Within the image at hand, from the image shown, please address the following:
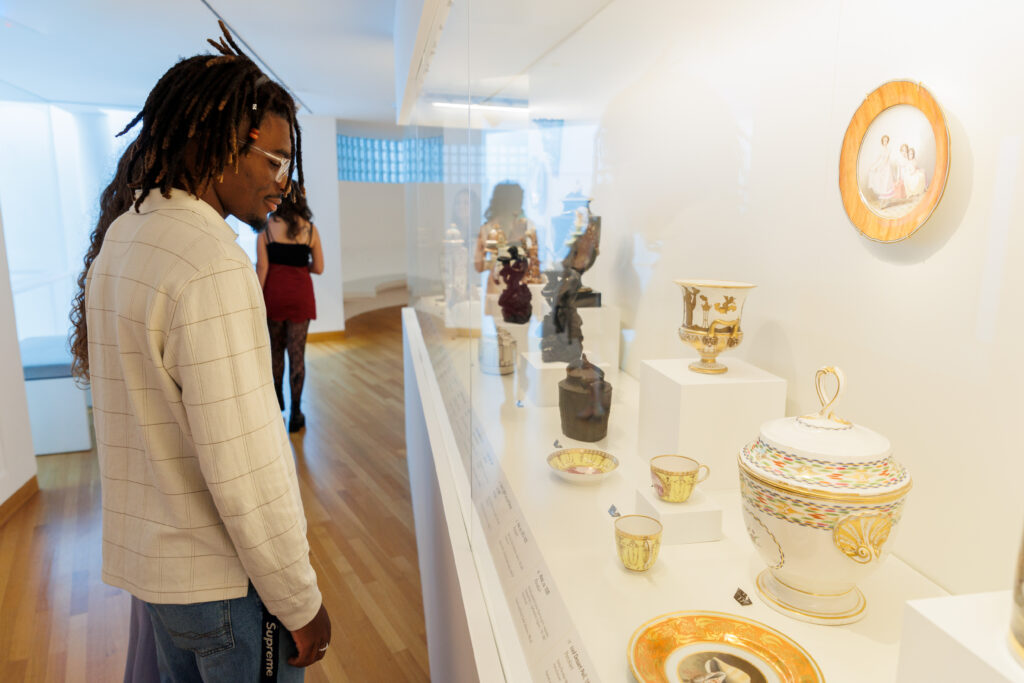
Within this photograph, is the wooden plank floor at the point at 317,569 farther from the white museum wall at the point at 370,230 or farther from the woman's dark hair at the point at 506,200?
the white museum wall at the point at 370,230

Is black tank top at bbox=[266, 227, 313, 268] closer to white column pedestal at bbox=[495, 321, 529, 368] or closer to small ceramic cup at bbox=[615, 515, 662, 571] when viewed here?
white column pedestal at bbox=[495, 321, 529, 368]

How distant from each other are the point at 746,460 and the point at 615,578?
24cm

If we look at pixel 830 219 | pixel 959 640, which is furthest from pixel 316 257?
pixel 959 640

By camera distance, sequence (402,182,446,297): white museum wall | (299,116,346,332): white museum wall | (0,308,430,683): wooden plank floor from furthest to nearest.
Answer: (299,116,346,332): white museum wall
(402,182,446,297): white museum wall
(0,308,430,683): wooden plank floor

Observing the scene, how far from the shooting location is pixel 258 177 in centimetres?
102

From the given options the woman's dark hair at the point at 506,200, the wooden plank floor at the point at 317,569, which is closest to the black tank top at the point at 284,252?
the wooden plank floor at the point at 317,569

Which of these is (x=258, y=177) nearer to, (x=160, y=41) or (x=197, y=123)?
(x=197, y=123)

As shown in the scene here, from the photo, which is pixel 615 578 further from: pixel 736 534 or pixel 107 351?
pixel 107 351

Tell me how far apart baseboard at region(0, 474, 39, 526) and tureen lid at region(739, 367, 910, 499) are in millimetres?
3618

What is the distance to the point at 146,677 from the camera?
4.02ft

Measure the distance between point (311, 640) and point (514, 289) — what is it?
0.74 metres

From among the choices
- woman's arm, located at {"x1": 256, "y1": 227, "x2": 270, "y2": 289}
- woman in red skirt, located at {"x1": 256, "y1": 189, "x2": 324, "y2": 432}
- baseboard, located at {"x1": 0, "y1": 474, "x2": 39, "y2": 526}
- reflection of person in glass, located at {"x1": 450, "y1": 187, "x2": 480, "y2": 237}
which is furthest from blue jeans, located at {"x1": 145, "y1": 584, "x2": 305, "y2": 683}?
woman's arm, located at {"x1": 256, "y1": 227, "x2": 270, "y2": 289}

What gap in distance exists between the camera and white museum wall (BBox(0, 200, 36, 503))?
10.2 feet

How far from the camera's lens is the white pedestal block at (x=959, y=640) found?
1.00 feet
